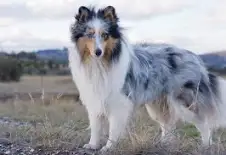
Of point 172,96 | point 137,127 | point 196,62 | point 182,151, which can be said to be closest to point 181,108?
→ point 172,96

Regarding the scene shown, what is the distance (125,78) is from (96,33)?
90 cm

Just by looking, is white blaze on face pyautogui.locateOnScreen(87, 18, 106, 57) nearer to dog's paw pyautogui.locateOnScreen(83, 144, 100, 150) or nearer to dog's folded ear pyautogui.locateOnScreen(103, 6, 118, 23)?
dog's folded ear pyautogui.locateOnScreen(103, 6, 118, 23)

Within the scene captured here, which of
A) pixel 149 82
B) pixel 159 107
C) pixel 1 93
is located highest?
pixel 149 82

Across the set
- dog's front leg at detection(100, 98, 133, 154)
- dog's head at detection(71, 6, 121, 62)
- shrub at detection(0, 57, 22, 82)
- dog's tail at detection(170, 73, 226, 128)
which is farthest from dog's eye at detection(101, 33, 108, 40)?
shrub at detection(0, 57, 22, 82)

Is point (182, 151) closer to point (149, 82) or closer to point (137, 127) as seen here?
point (137, 127)

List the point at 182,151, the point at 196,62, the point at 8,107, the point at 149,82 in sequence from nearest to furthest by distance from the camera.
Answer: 1. the point at 182,151
2. the point at 149,82
3. the point at 196,62
4. the point at 8,107

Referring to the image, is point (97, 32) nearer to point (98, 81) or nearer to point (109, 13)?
point (109, 13)

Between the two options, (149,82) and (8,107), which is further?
(8,107)

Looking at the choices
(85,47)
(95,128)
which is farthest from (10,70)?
(85,47)

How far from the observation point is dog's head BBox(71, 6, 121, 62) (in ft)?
23.7

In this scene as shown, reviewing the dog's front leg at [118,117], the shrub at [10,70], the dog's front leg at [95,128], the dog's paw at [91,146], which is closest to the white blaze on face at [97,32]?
the dog's front leg at [118,117]

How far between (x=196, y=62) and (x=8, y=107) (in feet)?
28.9

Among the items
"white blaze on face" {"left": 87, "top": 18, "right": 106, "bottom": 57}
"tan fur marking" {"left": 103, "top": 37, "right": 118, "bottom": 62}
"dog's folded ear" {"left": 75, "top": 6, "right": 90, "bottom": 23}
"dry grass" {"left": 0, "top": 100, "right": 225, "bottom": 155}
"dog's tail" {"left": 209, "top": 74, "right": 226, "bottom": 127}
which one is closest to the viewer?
"dry grass" {"left": 0, "top": 100, "right": 225, "bottom": 155}

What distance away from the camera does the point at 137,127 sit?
7133mm
